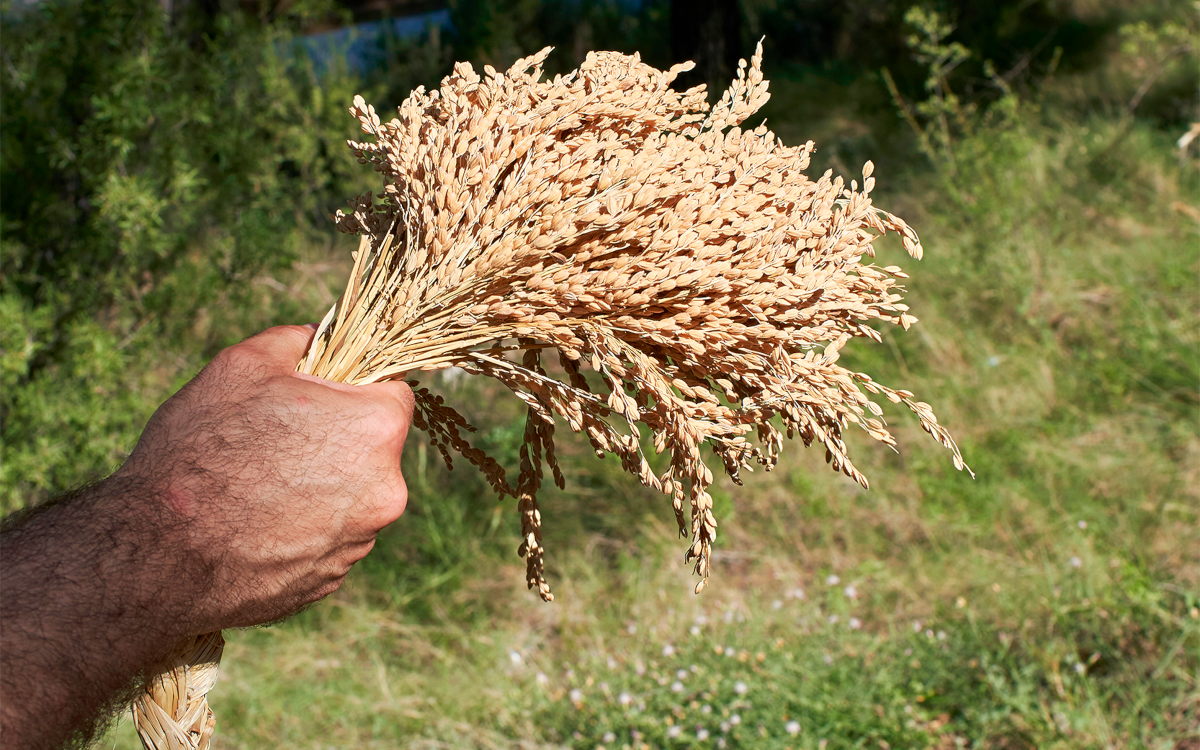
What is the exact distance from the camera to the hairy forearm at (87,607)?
111 cm

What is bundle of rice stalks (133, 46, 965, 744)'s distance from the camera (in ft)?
4.05

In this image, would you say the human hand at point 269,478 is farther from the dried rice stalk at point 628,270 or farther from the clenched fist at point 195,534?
the dried rice stalk at point 628,270

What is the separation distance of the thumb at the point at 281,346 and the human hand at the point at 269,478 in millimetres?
25

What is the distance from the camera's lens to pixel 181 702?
4.37 feet

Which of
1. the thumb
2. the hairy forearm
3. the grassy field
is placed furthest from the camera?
the grassy field

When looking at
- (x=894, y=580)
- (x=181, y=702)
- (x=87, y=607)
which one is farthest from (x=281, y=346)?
(x=894, y=580)

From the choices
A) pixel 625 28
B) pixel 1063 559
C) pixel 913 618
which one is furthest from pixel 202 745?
pixel 625 28

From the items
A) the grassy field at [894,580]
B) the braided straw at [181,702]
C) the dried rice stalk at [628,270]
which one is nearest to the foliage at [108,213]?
the grassy field at [894,580]

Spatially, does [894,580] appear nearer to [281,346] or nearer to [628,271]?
[628,271]

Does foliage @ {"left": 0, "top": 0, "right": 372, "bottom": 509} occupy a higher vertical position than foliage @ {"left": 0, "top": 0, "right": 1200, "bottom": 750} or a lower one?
higher

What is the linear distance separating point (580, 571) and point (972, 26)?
20.2 feet

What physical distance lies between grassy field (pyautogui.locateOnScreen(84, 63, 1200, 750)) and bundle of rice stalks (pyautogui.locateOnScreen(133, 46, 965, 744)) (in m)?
1.86

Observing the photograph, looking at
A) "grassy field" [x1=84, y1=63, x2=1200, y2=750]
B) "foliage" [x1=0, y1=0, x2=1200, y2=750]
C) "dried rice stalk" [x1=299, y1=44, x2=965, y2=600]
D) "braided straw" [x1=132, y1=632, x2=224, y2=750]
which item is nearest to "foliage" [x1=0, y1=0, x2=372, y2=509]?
"foliage" [x1=0, y1=0, x2=1200, y2=750]

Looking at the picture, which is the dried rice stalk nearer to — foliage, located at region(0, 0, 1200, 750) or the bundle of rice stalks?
the bundle of rice stalks
